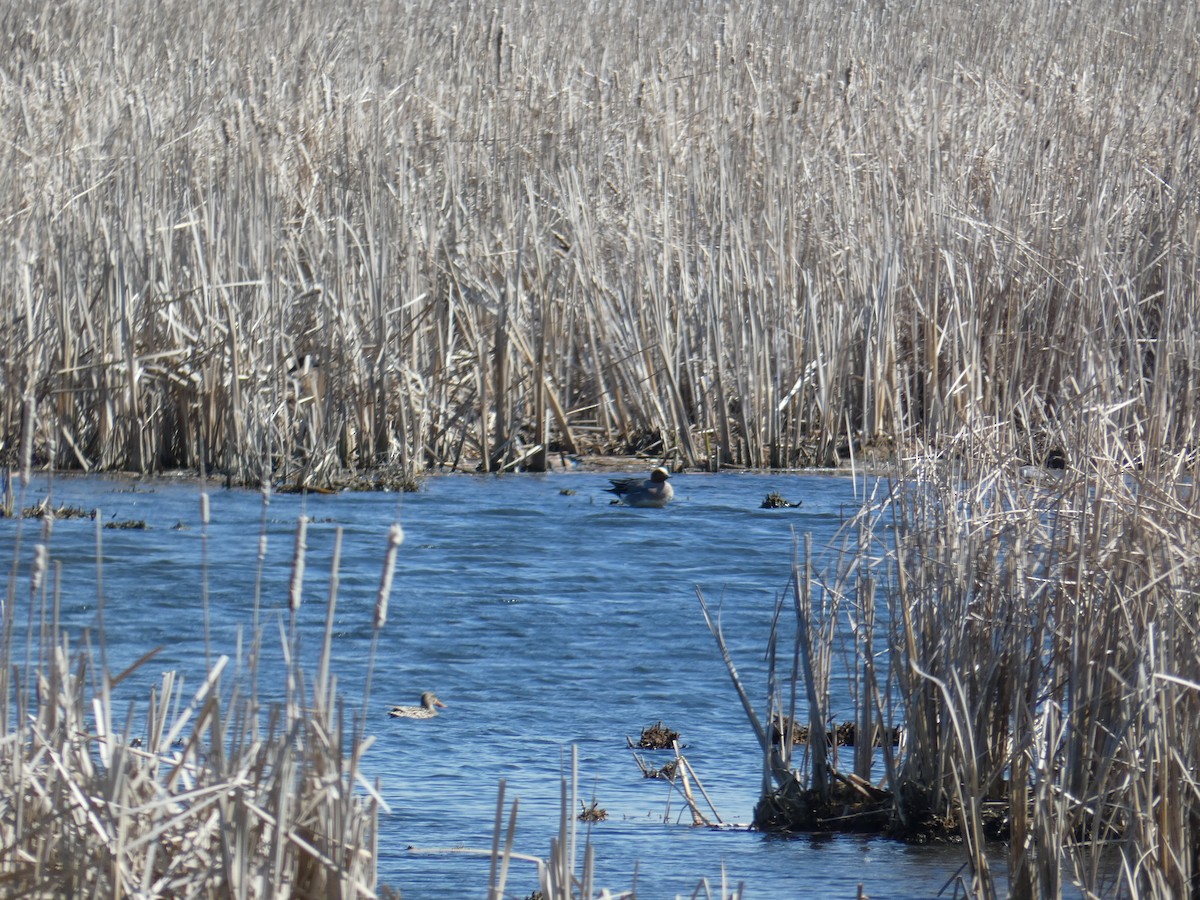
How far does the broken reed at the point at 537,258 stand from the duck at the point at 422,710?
219cm

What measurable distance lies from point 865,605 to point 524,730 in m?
1.12

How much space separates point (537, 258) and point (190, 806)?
5.83 metres

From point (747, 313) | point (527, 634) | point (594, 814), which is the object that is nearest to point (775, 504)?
point (747, 313)

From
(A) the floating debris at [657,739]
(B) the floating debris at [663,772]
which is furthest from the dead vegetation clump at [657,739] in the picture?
(B) the floating debris at [663,772]

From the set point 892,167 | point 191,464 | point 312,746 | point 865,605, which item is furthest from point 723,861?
point 892,167

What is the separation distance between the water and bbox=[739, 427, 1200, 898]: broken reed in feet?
0.62

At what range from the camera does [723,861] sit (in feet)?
12.3

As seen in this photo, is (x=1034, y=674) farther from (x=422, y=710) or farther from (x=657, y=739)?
(x=422, y=710)

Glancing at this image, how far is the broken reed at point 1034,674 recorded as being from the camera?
3107 millimetres

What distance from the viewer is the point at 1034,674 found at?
3.64 metres

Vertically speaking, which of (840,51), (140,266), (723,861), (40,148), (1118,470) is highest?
(840,51)

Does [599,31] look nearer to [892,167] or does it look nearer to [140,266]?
[892,167]

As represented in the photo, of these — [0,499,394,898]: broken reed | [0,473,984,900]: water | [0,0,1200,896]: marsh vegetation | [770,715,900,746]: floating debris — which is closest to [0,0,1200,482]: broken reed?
[0,0,1200,896]: marsh vegetation

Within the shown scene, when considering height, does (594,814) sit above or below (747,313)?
below
